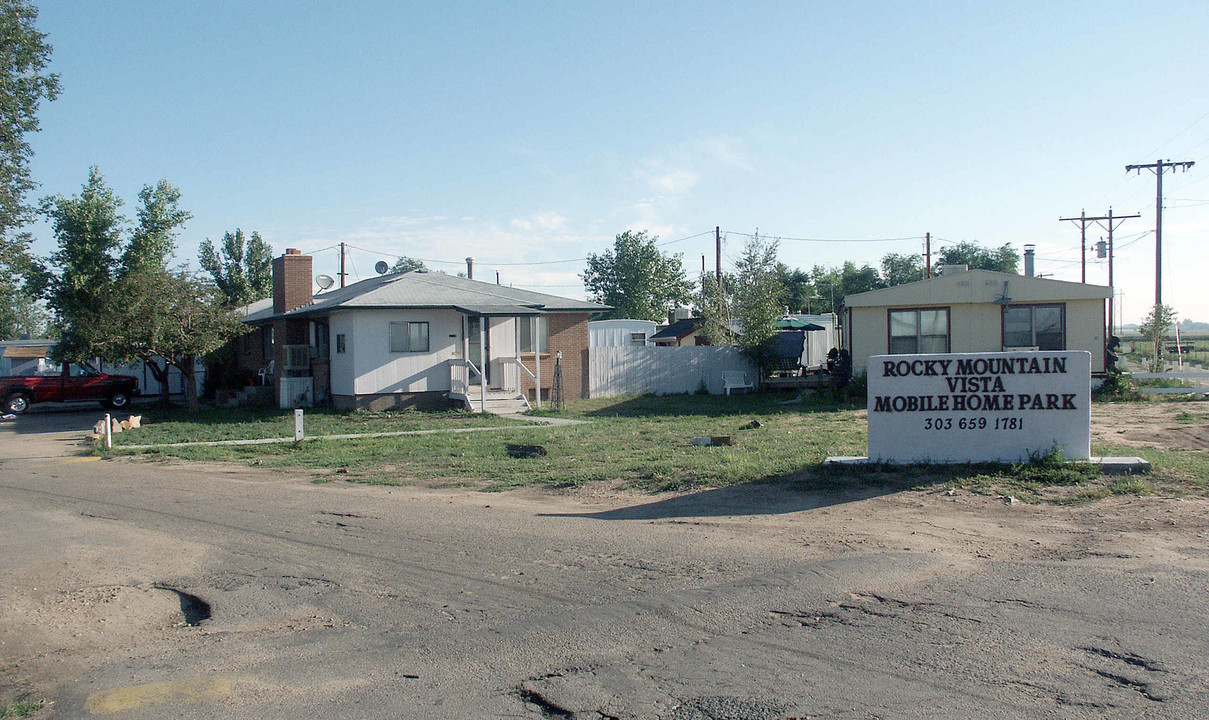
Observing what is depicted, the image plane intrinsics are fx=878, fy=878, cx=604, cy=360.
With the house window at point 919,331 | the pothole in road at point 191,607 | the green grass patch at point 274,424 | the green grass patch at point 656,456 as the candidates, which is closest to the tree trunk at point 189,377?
the green grass patch at point 274,424

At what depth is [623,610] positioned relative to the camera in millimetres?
6102

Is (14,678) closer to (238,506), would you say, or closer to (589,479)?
(238,506)

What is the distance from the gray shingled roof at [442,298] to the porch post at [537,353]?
0.59 m

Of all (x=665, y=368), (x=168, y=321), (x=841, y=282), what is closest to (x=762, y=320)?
(x=665, y=368)

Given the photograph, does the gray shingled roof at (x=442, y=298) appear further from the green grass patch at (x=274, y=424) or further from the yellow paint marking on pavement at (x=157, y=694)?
the yellow paint marking on pavement at (x=157, y=694)

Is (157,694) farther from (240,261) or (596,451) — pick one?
(240,261)

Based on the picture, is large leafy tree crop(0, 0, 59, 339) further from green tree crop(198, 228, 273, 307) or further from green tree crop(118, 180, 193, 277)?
green tree crop(198, 228, 273, 307)

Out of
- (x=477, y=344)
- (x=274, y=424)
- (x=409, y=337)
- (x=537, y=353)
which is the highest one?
(x=409, y=337)

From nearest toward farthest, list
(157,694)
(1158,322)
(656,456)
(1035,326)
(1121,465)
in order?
(157,694) → (1121,465) → (656,456) → (1035,326) → (1158,322)

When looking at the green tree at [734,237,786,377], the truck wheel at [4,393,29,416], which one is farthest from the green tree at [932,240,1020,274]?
the truck wheel at [4,393,29,416]

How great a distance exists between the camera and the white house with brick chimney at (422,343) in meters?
23.8

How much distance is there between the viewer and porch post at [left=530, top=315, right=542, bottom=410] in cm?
2428

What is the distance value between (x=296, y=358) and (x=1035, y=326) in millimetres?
21278

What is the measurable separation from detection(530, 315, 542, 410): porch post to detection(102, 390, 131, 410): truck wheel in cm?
1482
